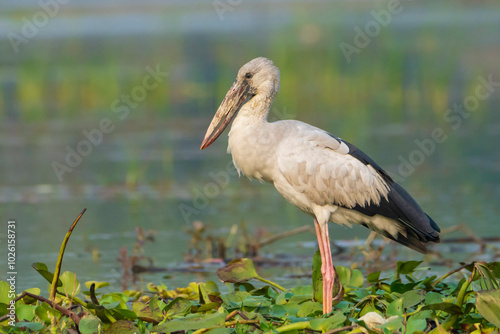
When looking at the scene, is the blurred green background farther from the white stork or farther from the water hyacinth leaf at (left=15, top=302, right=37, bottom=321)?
the water hyacinth leaf at (left=15, top=302, right=37, bottom=321)

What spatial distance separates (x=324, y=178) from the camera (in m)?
5.84

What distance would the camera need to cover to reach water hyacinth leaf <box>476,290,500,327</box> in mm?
4441

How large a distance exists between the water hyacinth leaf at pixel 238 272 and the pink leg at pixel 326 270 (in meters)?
0.40

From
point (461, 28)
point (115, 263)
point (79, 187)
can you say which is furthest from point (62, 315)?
point (461, 28)

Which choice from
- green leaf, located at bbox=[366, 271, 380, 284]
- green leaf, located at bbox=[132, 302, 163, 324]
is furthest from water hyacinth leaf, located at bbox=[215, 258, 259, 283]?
green leaf, located at bbox=[366, 271, 380, 284]

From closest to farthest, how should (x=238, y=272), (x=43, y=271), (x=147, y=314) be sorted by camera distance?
1. (x=147, y=314)
2. (x=43, y=271)
3. (x=238, y=272)

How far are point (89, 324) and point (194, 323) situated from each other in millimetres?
502

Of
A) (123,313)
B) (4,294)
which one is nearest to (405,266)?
(123,313)

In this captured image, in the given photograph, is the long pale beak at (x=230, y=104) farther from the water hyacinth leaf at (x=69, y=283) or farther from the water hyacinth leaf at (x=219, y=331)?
the water hyacinth leaf at (x=219, y=331)

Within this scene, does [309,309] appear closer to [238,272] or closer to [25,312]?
[238,272]

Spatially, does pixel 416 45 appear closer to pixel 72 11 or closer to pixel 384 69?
pixel 384 69

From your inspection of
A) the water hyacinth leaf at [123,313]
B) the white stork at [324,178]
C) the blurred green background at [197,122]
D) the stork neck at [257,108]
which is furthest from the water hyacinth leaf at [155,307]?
the blurred green background at [197,122]

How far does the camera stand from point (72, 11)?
47781mm

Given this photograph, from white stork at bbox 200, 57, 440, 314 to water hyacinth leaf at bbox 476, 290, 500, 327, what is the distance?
1.36 metres
